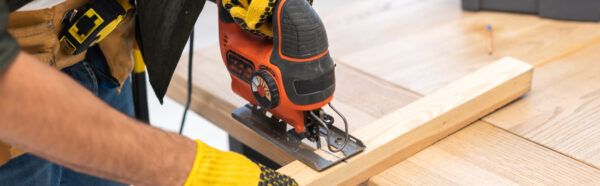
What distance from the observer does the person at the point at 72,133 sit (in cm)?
58

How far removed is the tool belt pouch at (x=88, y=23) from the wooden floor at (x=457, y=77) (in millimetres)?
364

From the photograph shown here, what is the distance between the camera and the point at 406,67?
145 centimetres

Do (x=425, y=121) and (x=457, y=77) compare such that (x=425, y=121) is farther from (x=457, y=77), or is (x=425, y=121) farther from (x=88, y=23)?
(x=88, y=23)

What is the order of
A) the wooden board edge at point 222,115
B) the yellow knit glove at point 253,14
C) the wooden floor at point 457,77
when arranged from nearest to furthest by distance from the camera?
the yellow knit glove at point 253,14, the wooden floor at point 457,77, the wooden board edge at point 222,115

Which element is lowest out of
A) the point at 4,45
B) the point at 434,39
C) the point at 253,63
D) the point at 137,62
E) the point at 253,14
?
the point at 434,39

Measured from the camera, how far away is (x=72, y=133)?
615 millimetres

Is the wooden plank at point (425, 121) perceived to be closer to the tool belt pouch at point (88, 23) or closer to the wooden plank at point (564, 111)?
the wooden plank at point (564, 111)

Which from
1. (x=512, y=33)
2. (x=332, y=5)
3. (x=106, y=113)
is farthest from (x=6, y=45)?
(x=332, y=5)

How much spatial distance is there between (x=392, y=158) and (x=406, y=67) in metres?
0.48

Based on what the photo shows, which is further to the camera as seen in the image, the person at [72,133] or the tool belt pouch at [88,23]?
the tool belt pouch at [88,23]

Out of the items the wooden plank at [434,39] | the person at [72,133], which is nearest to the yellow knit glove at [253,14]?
the person at [72,133]

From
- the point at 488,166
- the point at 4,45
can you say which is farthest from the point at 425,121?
the point at 4,45

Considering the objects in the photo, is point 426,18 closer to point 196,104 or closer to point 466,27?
point 466,27

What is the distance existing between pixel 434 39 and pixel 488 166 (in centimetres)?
68
